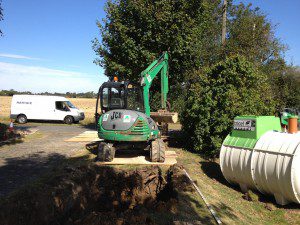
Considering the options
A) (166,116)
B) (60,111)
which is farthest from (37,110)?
(166,116)

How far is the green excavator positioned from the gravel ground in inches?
78.8

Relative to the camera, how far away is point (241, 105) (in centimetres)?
1319

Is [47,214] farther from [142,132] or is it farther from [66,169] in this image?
[142,132]

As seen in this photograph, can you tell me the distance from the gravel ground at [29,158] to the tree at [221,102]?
216 inches

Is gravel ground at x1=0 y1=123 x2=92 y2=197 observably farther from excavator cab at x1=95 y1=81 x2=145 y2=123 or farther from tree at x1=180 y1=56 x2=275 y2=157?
tree at x1=180 y1=56 x2=275 y2=157

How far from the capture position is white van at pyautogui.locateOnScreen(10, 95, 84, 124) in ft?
89.1

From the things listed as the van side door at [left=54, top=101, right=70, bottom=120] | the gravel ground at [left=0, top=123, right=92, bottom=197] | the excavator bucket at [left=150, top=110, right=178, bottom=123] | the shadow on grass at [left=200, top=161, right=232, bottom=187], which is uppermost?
the van side door at [left=54, top=101, right=70, bottom=120]

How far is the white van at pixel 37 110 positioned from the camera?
2716 centimetres

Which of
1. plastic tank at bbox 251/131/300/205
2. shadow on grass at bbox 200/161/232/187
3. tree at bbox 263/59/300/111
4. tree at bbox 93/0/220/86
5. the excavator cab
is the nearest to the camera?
plastic tank at bbox 251/131/300/205

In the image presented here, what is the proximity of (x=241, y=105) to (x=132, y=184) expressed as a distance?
636 centimetres

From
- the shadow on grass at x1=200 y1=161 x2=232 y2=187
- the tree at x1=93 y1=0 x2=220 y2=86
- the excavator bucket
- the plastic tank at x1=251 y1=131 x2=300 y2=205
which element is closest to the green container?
the plastic tank at x1=251 y1=131 x2=300 y2=205

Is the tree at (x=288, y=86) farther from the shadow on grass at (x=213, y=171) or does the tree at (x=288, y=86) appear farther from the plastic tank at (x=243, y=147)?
the plastic tank at (x=243, y=147)

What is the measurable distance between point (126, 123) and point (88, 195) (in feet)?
9.54

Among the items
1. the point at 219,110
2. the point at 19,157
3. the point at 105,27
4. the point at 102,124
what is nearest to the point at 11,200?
the point at 102,124
